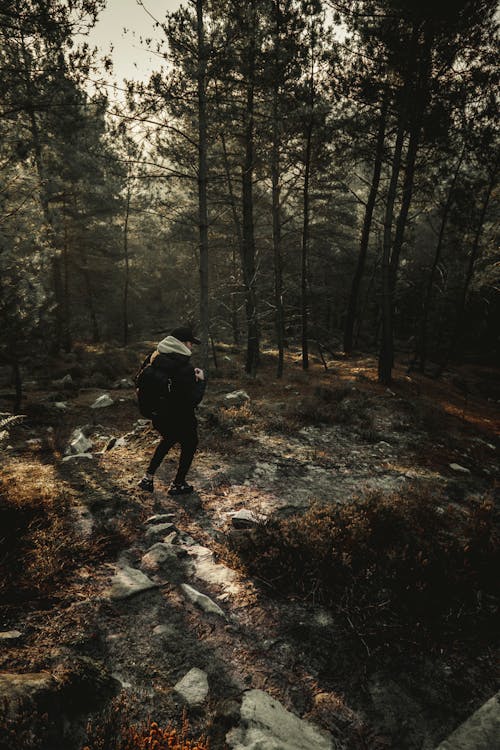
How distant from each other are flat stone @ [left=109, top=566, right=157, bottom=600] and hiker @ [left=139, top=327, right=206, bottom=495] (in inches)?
69.4

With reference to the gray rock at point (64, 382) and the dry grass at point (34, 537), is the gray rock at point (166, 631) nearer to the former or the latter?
the dry grass at point (34, 537)

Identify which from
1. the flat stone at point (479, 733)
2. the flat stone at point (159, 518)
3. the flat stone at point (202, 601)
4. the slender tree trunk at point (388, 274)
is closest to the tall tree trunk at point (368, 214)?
the slender tree trunk at point (388, 274)

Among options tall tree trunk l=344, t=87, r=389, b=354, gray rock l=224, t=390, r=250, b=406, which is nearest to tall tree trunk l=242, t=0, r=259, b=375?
gray rock l=224, t=390, r=250, b=406

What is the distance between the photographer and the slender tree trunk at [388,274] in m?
12.6

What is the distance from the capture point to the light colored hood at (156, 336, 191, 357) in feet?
16.5

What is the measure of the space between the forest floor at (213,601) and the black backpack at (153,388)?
4.41 feet

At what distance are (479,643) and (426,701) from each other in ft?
2.76

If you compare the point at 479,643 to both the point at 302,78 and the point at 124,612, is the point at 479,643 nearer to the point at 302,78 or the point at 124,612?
the point at 124,612

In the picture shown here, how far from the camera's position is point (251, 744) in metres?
2.17

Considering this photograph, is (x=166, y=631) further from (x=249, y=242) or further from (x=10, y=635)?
(x=249, y=242)

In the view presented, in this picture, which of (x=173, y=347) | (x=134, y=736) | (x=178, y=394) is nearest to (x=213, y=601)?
(x=134, y=736)

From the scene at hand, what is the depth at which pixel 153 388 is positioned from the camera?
491 centimetres

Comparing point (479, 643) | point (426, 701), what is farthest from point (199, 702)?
point (479, 643)

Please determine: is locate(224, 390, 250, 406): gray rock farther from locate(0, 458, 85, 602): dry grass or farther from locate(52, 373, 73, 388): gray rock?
locate(52, 373, 73, 388): gray rock
